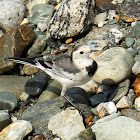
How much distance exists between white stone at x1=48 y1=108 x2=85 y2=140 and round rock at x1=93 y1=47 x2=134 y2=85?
1.16m

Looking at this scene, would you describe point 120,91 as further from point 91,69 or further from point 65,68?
point 65,68

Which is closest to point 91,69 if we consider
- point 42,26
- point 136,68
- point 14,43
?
point 136,68

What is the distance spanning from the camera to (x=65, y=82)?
17.7 ft

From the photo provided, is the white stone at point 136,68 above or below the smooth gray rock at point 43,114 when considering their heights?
above

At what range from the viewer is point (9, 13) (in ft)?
30.6

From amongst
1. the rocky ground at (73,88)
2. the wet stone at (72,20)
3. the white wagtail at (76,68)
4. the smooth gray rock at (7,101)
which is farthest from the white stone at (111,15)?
the smooth gray rock at (7,101)

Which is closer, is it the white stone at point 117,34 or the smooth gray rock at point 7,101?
the smooth gray rock at point 7,101

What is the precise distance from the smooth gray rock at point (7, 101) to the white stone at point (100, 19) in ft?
12.4

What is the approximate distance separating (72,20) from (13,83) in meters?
2.71

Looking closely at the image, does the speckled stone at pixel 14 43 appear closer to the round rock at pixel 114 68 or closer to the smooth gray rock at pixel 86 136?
the round rock at pixel 114 68

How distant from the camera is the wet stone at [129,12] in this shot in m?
A: 8.32

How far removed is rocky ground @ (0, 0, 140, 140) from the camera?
514 centimetres

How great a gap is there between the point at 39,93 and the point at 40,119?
1.19 meters

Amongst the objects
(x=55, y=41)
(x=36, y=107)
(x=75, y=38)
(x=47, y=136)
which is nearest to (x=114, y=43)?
(x=75, y=38)
